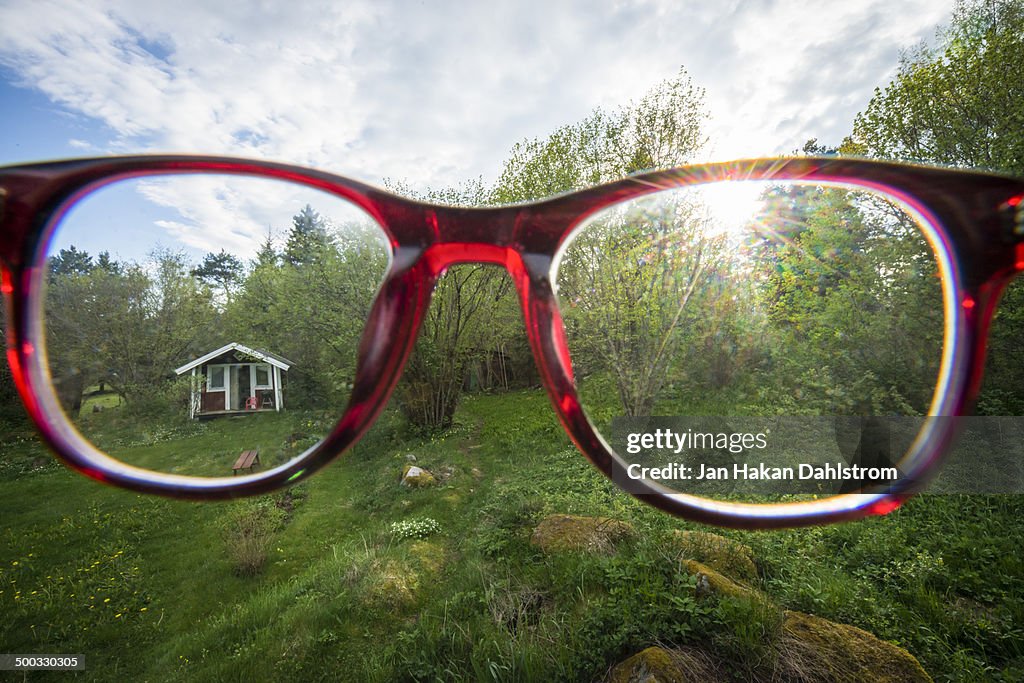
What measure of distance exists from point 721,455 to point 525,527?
1183 mm

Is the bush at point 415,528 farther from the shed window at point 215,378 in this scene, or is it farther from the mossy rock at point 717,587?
the shed window at point 215,378

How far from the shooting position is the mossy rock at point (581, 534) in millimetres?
1628

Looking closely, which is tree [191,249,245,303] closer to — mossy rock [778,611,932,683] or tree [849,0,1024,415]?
mossy rock [778,611,932,683]

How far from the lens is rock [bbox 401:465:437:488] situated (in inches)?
115

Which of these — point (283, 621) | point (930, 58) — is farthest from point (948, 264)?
point (930, 58)

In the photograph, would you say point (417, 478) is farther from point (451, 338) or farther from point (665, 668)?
point (665, 668)

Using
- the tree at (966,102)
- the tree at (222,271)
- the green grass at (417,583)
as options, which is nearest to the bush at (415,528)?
the green grass at (417,583)

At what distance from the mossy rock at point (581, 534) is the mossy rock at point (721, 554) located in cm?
25

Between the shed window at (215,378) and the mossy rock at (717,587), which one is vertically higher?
the shed window at (215,378)

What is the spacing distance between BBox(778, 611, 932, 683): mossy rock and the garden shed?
60.7 inches

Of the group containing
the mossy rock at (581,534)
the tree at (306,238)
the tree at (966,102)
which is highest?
the tree at (966,102)

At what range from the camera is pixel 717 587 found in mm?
1231

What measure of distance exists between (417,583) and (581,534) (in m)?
0.82

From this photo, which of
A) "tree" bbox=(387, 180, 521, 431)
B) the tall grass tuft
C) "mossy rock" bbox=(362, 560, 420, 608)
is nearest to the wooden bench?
"mossy rock" bbox=(362, 560, 420, 608)
